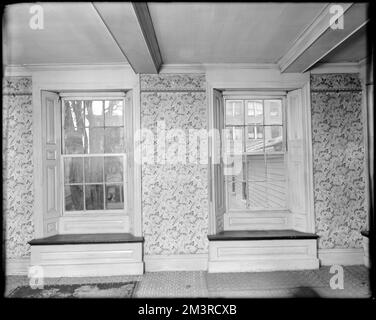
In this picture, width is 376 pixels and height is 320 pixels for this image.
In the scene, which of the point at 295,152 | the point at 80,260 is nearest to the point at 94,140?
the point at 80,260

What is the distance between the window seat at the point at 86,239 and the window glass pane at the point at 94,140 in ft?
3.87

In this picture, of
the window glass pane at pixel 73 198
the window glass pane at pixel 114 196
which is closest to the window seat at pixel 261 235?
the window glass pane at pixel 114 196

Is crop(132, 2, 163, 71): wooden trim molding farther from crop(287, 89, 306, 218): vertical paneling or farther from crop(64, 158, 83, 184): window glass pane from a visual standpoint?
crop(287, 89, 306, 218): vertical paneling

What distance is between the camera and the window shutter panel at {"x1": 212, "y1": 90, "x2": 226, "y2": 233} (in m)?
3.96

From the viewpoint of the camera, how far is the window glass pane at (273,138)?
4281 millimetres

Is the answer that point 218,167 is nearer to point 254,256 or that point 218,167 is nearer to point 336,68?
point 254,256

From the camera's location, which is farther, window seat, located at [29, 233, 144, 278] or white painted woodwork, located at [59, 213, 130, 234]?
white painted woodwork, located at [59, 213, 130, 234]

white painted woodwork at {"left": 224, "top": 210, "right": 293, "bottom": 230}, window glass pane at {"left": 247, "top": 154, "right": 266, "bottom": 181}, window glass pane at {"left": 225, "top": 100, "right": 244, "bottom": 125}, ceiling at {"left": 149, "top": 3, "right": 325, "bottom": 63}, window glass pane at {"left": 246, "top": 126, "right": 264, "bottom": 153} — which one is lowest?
white painted woodwork at {"left": 224, "top": 210, "right": 293, "bottom": 230}

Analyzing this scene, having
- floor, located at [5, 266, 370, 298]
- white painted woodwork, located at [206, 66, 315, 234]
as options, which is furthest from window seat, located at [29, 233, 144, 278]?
white painted woodwork, located at [206, 66, 315, 234]

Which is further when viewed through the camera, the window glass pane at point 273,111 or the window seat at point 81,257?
the window glass pane at point 273,111

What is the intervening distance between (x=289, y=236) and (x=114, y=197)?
2.45 metres

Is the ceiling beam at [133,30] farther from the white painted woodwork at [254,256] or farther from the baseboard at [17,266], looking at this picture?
the baseboard at [17,266]

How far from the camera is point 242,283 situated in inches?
135

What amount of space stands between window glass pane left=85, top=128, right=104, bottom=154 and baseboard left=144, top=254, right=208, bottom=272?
1650mm
